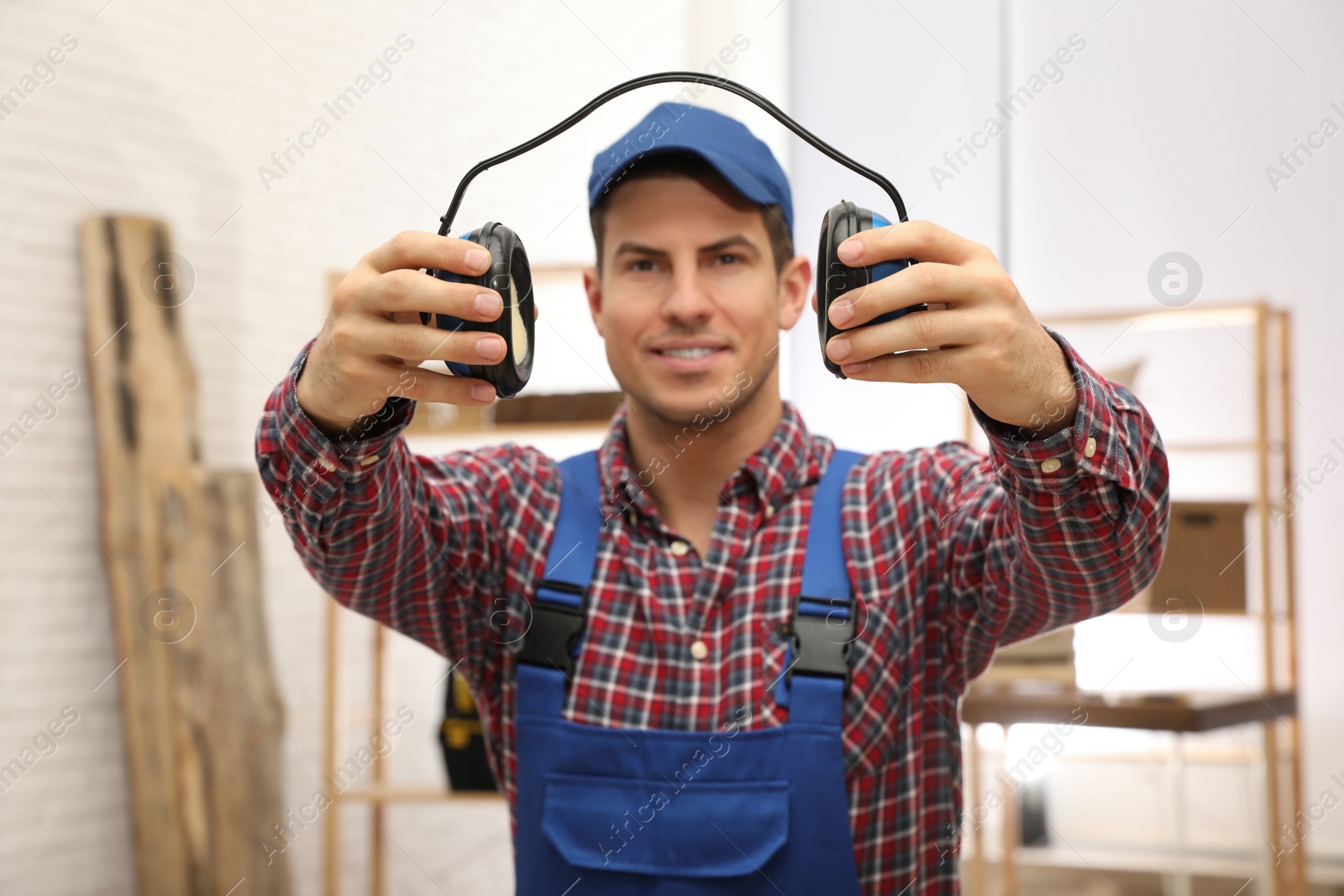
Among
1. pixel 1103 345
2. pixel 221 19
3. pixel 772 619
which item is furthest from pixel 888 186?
pixel 1103 345

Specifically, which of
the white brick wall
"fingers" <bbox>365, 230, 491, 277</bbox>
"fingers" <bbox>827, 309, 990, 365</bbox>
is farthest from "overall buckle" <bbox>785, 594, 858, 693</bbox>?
the white brick wall

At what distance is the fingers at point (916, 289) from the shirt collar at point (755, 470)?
0.47m

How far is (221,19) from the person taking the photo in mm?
2258

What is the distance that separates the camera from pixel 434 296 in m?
0.73

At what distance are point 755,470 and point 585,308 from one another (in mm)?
1998

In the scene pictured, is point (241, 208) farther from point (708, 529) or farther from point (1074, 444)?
point (1074, 444)

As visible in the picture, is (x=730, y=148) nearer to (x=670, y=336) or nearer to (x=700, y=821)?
(x=670, y=336)

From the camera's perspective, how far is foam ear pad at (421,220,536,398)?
0.75 m

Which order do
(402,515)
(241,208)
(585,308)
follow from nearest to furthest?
(402,515) → (241,208) → (585,308)

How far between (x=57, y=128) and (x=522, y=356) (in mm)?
1674

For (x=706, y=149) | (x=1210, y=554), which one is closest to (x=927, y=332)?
(x=706, y=149)

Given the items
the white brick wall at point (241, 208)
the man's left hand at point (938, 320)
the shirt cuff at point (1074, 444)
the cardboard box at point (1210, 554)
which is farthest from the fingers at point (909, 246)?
the white brick wall at point (241, 208)

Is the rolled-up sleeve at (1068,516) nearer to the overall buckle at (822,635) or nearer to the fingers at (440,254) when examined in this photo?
the overall buckle at (822,635)

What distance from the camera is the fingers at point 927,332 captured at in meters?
0.70
